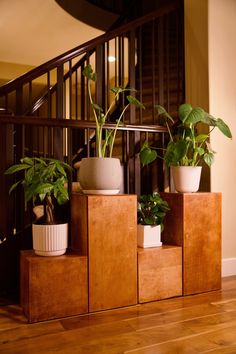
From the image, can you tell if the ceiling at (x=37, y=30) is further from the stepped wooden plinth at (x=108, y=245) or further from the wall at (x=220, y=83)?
the stepped wooden plinth at (x=108, y=245)

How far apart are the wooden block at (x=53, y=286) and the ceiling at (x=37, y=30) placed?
360 centimetres

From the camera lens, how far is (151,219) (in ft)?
7.61

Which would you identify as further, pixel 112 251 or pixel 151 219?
pixel 151 219

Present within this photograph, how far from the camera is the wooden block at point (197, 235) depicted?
2.35m

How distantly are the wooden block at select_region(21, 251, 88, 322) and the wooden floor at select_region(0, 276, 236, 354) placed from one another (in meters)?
0.06

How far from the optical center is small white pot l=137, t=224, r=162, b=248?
231 cm

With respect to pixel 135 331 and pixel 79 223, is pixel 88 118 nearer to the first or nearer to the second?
pixel 79 223

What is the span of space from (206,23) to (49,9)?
8.18 feet

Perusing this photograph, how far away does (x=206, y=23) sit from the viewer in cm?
280

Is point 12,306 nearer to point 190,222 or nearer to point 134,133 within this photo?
point 190,222

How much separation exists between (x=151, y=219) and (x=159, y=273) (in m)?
0.37

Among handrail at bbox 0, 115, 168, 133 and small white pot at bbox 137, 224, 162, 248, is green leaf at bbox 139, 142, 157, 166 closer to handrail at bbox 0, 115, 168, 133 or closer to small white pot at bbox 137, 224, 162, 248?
handrail at bbox 0, 115, 168, 133

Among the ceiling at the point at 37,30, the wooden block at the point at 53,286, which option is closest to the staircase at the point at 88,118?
the wooden block at the point at 53,286

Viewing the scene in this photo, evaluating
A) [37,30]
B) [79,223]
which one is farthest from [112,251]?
[37,30]
